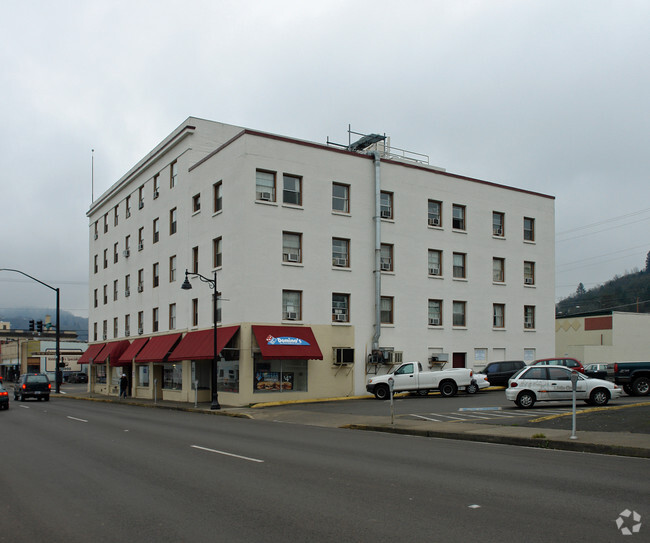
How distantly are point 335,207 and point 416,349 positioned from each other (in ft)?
30.8

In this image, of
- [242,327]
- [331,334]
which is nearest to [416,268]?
[331,334]

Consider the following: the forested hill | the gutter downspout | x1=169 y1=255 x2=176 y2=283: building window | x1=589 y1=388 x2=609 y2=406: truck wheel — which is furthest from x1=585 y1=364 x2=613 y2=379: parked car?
the forested hill

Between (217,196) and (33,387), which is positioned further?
(33,387)

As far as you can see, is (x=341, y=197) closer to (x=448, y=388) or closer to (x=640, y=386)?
(x=448, y=388)

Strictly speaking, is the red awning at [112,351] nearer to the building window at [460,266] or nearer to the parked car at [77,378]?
the building window at [460,266]

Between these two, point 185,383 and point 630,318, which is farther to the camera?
point 630,318

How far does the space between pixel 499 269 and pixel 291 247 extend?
15.3 m

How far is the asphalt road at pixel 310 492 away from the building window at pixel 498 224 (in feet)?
91.3

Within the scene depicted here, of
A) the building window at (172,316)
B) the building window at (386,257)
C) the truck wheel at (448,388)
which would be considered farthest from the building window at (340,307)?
the building window at (172,316)

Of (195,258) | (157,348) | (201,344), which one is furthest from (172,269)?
(201,344)

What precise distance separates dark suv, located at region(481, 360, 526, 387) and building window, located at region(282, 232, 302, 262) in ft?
42.2

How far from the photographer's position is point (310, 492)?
8.84m

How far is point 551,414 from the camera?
65.9 feet

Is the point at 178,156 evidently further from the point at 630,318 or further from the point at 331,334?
the point at 630,318
